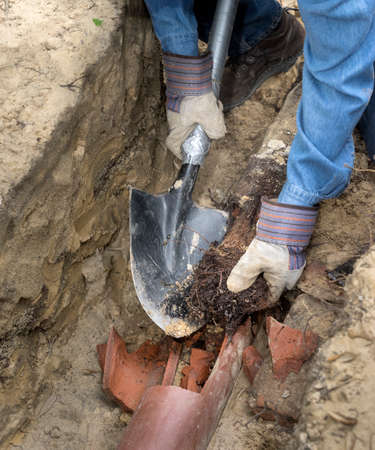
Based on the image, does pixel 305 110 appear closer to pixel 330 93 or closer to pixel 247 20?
pixel 330 93

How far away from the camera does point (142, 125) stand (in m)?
2.42

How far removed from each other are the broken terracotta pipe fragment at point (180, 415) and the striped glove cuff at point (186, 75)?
1.40m

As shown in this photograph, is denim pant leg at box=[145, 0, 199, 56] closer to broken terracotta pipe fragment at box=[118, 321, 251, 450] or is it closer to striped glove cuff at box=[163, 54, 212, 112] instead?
striped glove cuff at box=[163, 54, 212, 112]

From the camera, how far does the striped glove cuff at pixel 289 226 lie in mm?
1656

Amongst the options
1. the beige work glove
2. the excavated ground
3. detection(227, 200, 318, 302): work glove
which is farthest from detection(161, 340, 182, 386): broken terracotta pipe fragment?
the beige work glove

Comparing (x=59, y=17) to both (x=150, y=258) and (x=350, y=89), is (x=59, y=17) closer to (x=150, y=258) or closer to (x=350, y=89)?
(x=150, y=258)

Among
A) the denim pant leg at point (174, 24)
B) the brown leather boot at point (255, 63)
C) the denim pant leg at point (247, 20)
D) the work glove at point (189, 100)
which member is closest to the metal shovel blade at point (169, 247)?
the work glove at point (189, 100)

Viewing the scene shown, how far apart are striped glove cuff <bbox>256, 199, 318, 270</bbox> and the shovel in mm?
429

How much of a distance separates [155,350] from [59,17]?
1.72 metres

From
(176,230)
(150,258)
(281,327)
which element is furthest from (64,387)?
(281,327)

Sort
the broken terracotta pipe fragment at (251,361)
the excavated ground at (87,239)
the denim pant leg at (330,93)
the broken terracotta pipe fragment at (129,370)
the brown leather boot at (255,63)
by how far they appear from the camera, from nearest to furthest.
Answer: the denim pant leg at (330,93) < the broken terracotta pipe fragment at (251,361) < the excavated ground at (87,239) < the broken terracotta pipe fragment at (129,370) < the brown leather boot at (255,63)

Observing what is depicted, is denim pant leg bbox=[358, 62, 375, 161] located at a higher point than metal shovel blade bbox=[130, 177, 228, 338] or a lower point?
higher

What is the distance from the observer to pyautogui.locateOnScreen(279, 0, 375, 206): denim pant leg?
1375 mm

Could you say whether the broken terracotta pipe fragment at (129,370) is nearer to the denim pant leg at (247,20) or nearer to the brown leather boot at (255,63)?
the brown leather boot at (255,63)
